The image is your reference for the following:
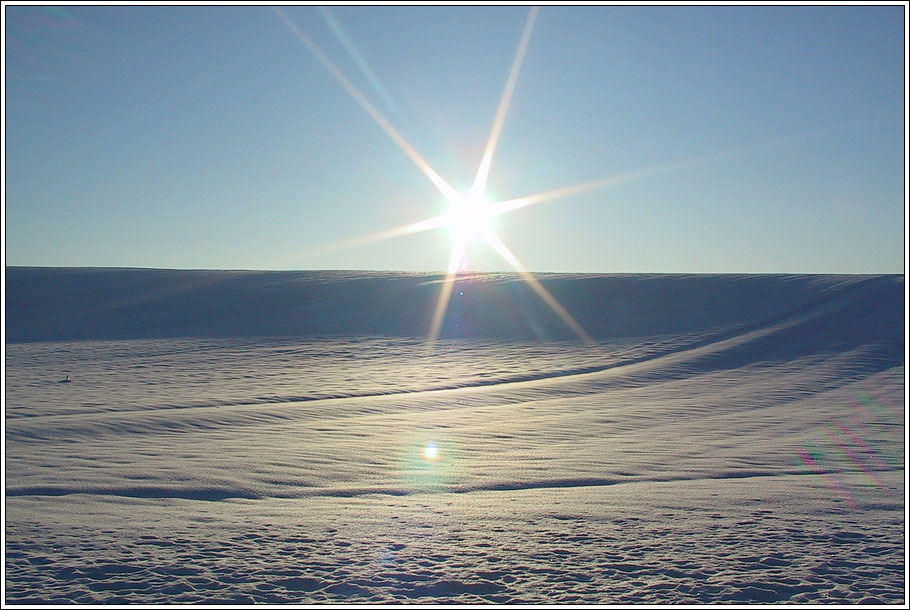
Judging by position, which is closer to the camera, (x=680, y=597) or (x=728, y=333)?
(x=680, y=597)

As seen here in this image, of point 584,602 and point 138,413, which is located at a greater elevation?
point 138,413

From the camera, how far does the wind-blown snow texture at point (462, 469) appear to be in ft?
15.4

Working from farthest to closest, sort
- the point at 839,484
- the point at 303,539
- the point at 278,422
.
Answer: the point at 278,422, the point at 839,484, the point at 303,539

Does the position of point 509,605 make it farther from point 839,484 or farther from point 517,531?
point 839,484

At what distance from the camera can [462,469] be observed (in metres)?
7.82

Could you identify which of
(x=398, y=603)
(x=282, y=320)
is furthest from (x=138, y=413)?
A: (x=282, y=320)

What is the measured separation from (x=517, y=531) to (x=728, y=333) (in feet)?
59.2

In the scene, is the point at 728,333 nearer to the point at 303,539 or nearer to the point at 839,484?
the point at 839,484

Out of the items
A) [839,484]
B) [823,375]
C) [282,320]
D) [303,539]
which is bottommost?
[303,539]

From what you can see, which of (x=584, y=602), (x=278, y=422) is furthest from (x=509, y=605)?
(x=278, y=422)

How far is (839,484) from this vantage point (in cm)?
709

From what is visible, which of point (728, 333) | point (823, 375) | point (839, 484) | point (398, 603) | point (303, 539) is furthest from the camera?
point (728, 333)

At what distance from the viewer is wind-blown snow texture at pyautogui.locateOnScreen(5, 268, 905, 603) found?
4688 mm

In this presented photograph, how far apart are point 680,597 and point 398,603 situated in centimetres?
156
